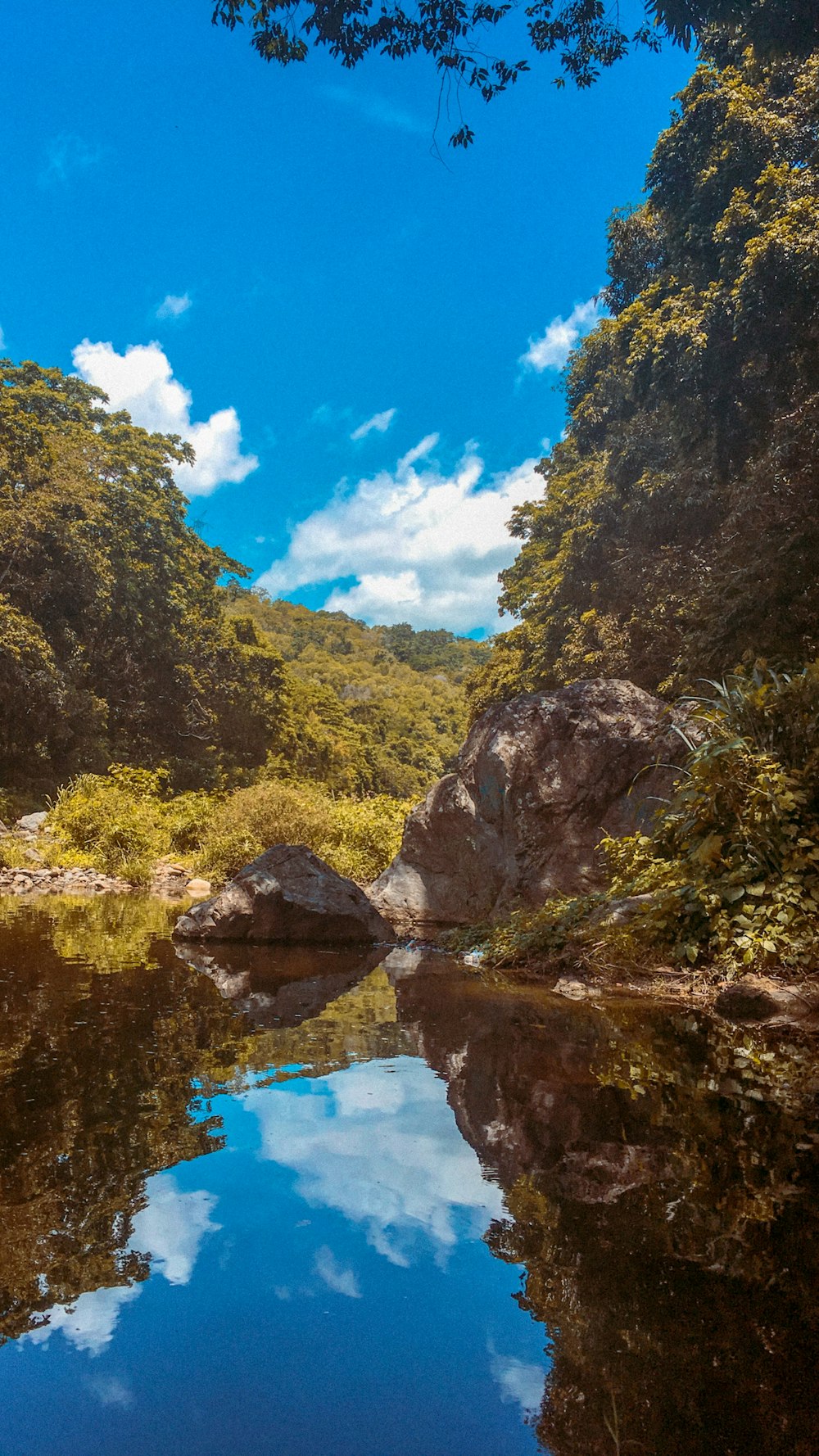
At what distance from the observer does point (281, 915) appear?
7625 mm

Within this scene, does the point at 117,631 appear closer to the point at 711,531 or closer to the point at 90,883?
the point at 90,883

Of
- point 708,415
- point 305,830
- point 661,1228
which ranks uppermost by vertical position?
point 708,415

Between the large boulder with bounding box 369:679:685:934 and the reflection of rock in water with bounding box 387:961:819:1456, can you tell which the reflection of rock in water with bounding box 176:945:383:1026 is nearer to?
the reflection of rock in water with bounding box 387:961:819:1456

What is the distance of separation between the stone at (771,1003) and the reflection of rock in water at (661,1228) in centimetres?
38

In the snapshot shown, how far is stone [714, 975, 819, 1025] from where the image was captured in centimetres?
395

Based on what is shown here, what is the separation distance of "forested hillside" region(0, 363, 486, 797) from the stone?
2167 cm

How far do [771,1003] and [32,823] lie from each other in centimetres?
1761

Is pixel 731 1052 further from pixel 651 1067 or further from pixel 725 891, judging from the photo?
pixel 725 891

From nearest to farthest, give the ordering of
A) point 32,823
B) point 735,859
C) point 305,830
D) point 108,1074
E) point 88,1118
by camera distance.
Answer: point 88,1118 → point 108,1074 → point 735,859 → point 305,830 → point 32,823

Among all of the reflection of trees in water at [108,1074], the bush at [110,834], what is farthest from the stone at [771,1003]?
the bush at [110,834]

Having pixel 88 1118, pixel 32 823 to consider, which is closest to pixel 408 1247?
pixel 88 1118

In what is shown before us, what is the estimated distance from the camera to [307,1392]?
1356 mm

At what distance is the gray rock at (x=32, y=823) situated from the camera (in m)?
17.6

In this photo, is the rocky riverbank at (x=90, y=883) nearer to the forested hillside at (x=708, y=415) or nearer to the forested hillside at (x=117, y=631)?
the forested hillside at (x=708, y=415)
